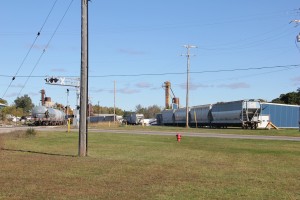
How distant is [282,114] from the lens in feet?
243

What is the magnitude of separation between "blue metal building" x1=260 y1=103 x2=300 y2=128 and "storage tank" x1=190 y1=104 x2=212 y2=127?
9.25 meters

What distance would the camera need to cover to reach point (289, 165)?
15586 millimetres

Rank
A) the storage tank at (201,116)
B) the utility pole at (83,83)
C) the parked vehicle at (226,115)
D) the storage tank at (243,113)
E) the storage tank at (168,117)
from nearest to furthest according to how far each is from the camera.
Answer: the utility pole at (83,83), the storage tank at (243,113), the parked vehicle at (226,115), the storage tank at (201,116), the storage tank at (168,117)

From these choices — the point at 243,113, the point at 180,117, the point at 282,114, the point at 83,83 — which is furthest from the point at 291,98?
the point at 83,83

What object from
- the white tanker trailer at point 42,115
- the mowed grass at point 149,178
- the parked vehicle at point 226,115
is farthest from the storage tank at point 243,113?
the mowed grass at point 149,178

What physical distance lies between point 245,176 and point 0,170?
692 cm

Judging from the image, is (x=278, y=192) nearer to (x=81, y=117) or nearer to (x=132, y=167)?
(x=132, y=167)

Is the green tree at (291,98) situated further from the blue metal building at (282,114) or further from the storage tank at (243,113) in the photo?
the storage tank at (243,113)

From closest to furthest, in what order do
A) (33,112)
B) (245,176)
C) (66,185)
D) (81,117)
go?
(66,185) → (245,176) → (81,117) → (33,112)

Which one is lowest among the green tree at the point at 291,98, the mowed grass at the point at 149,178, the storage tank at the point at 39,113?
the mowed grass at the point at 149,178

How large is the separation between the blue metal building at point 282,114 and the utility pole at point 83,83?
5270 cm

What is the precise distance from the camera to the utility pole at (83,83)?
18.4 m

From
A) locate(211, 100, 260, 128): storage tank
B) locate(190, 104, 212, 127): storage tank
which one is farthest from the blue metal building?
locate(190, 104, 212, 127): storage tank

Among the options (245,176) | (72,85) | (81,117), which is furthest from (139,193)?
(72,85)
